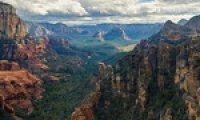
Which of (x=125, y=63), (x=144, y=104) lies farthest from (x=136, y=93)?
(x=125, y=63)

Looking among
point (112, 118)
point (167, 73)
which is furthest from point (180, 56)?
point (112, 118)

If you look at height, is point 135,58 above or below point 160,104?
above

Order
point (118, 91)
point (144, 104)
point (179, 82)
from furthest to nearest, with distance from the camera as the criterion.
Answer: point (118, 91) < point (144, 104) < point (179, 82)

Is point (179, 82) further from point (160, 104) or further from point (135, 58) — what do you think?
point (135, 58)

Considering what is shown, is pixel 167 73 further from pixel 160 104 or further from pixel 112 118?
pixel 112 118

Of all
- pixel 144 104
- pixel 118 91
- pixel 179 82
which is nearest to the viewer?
A: pixel 179 82

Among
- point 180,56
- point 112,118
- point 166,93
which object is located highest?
point 180,56

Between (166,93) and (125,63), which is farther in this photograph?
(125,63)
